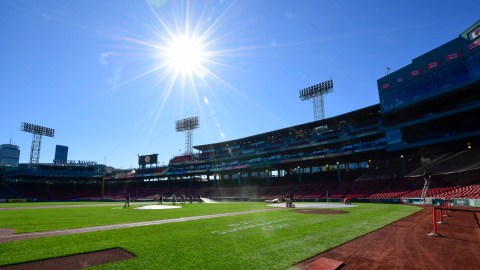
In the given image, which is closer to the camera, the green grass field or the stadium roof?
the green grass field

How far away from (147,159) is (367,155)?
2914 inches

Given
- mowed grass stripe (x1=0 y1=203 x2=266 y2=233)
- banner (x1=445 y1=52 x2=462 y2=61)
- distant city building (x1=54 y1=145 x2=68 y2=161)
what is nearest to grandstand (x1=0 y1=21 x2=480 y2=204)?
banner (x1=445 y1=52 x2=462 y2=61)

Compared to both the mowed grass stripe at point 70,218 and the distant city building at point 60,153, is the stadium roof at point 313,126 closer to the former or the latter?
the mowed grass stripe at point 70,218

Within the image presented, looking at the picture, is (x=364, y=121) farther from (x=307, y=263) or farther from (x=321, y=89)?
(x=307, y=263)

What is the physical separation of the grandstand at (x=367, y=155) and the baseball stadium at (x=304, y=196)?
11.5 inches

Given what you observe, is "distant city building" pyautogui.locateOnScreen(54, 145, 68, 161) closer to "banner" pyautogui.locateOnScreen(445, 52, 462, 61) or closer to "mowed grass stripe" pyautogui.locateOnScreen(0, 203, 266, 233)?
"mowed grass stripe" pyautogui.locateOnScreen(0, 203, 266, 233)

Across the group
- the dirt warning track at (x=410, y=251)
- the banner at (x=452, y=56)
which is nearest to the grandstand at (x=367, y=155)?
the banner at (x=452, y=56)

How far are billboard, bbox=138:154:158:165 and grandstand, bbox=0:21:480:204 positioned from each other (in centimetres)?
417

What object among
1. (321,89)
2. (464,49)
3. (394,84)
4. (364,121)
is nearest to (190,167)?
(321,89)

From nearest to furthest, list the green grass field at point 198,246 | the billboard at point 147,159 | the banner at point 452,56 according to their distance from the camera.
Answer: the green grass field at point 198,246 → the banner at point 452,56 → the billboard at point 147,159

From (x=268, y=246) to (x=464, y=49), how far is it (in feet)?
157

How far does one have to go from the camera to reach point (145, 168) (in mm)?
97812

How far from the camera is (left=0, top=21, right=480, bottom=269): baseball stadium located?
29.4 feet

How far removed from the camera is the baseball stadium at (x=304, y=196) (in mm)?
8953
